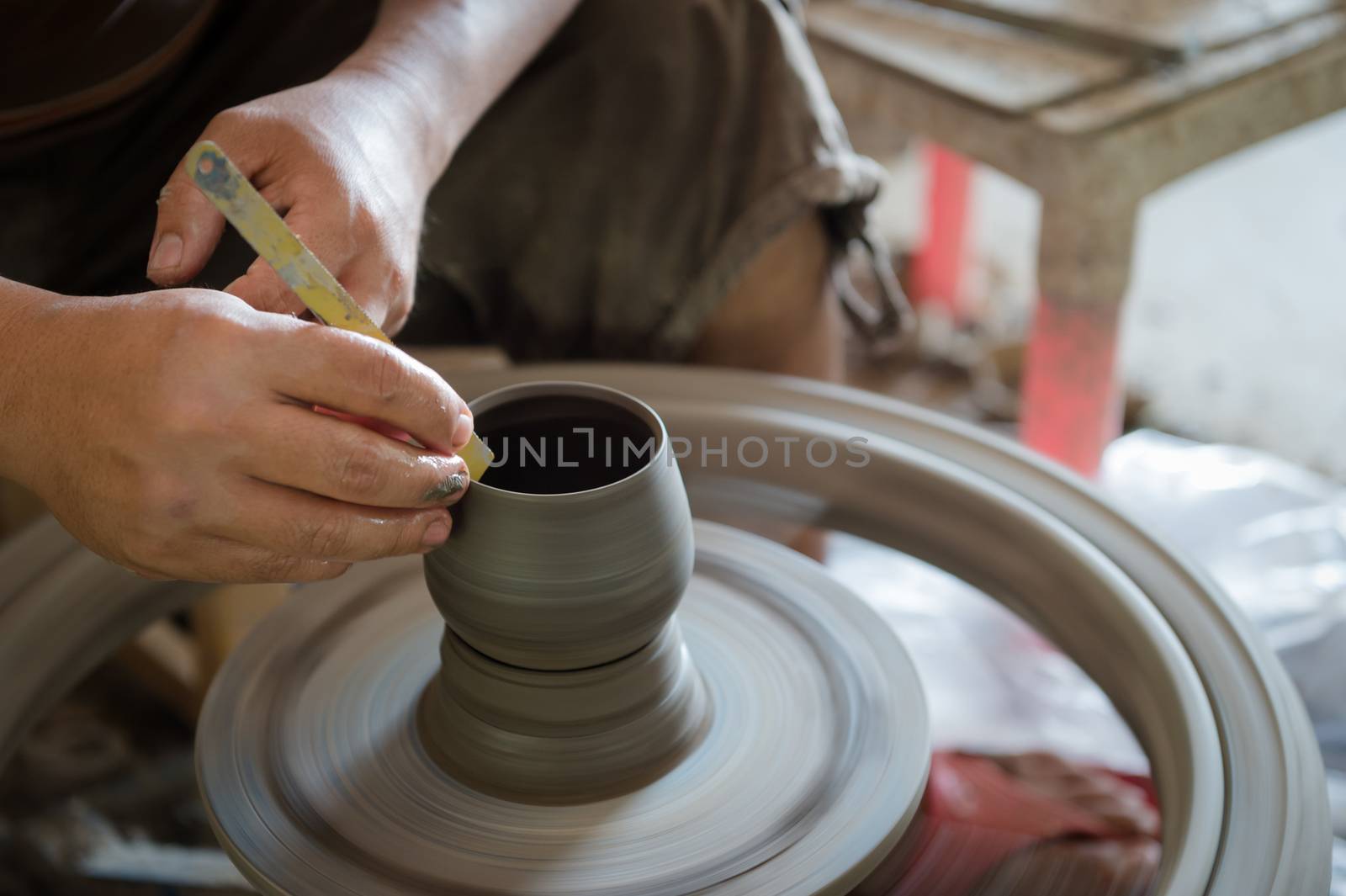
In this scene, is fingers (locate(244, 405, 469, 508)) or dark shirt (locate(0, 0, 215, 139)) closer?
fingers (locate(244, 405, 469, 508))

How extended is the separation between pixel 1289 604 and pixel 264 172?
1.27m

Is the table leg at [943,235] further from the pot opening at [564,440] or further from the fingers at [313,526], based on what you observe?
the fingers at [313,526]

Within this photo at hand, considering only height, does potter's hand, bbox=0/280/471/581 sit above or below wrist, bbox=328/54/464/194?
below

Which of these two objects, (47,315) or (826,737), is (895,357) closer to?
(826,737)

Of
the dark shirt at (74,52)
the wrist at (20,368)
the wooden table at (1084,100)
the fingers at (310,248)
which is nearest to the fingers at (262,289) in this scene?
the fingers at (310,248)

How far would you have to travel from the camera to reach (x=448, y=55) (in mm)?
1059

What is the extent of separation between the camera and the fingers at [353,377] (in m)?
0.68

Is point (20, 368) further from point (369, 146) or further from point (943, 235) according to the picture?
point (943, 235)

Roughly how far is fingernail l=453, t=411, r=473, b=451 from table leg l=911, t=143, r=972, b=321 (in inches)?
72.3

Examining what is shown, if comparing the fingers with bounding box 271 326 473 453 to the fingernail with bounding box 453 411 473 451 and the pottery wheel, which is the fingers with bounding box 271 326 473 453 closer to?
the fingernail with bounding box 453 411 473 451

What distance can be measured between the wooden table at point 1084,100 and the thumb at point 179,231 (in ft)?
3.29

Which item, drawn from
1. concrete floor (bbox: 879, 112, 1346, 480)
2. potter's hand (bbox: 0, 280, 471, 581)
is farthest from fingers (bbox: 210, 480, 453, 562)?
concrete floor (bbox: 879, 112, 1346, 480)

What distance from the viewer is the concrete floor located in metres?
2.38

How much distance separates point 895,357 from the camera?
8.35ft
